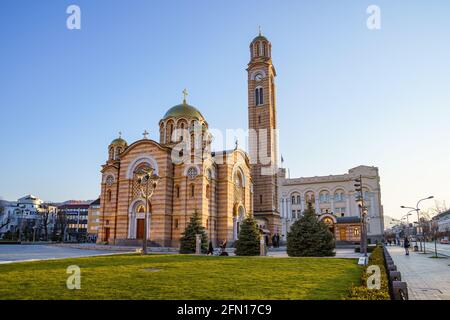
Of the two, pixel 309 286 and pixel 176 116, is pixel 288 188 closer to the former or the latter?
pixel 176 116

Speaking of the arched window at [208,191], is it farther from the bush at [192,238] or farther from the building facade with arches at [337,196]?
the building facade with arches at [337,196]

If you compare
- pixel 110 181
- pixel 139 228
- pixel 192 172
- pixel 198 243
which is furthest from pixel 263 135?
pixel 198 243

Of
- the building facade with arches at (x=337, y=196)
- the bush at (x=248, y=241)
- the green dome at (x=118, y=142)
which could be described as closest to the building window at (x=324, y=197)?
the building facade with arches at (x=337, y=196)

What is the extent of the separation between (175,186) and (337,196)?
128ft

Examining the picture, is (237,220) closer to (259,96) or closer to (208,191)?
(208,191)

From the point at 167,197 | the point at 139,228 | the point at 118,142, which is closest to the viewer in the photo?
the point at 167,197

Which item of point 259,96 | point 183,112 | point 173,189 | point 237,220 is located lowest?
point 237,220

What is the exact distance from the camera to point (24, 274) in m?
12.0

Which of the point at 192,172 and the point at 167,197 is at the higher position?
the point at 192,172

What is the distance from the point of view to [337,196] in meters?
64.0

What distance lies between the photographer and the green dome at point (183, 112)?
39500mm

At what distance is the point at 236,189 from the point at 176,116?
1066 cm

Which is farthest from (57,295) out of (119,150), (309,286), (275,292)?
(119,150)

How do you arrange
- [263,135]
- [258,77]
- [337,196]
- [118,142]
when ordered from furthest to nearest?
[337,196]
[258,77]
[263,135]
[118,142]
